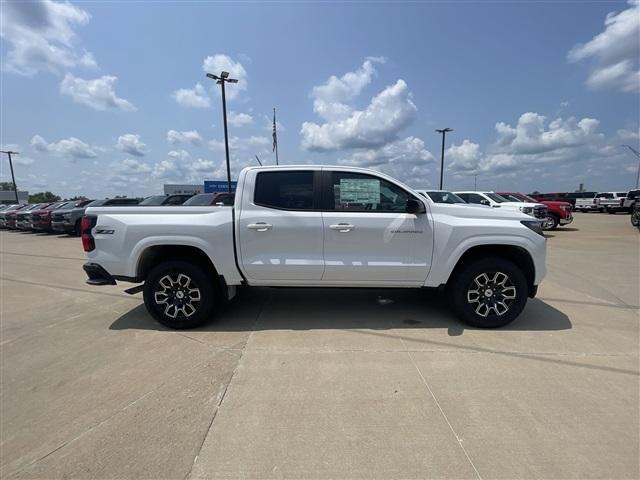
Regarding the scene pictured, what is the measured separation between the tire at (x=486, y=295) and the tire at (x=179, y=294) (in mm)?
3045

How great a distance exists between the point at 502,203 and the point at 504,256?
12625 millimetres

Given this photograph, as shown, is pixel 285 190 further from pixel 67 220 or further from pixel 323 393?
pixel 67 220

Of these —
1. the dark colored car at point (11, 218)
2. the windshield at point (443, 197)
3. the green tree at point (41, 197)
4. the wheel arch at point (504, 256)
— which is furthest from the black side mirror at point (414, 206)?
the green tree at point (41, 197)

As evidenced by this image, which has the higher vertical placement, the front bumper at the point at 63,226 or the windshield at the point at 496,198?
the windshield at the point at 496,198

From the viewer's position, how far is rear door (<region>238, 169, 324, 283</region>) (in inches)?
160

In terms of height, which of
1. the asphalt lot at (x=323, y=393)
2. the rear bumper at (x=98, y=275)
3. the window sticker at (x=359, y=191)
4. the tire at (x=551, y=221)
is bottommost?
the asphalt lot at (x=323, y=393)

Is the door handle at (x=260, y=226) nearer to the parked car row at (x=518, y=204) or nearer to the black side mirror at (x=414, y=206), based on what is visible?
the black side mirror at (x=414, y=206)

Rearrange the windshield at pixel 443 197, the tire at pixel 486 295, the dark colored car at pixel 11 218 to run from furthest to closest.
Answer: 1. the dark colored car at pixel 11 218
2. the windshield at pixel 443 197
3. the tire at pixel 486 295

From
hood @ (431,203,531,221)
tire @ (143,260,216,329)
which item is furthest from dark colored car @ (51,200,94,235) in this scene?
hood @ (431,203,531,221)

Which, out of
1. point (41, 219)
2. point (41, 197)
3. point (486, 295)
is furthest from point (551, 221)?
point (41, 197)

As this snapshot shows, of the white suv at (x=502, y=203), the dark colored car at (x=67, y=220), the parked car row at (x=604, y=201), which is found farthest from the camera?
the parked car row at (x=604, y=201)

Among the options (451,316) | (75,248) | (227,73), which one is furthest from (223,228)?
(227,73)

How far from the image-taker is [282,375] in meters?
3.12

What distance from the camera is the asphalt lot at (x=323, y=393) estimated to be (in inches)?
85.4
